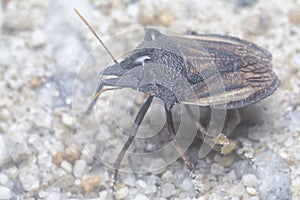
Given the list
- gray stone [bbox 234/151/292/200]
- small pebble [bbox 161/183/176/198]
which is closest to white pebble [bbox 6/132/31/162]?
small pebble [bbox 161/183/176/198]

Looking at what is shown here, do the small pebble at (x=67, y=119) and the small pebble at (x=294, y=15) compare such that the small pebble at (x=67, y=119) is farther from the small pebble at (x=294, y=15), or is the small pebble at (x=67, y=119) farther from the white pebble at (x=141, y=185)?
the small pebble at (x=294, y=15)

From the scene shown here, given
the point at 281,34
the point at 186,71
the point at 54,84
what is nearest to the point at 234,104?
the point at 186,71

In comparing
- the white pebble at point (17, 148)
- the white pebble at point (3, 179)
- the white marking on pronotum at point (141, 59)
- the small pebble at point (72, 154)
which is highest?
the white pebble at point (17, 148)

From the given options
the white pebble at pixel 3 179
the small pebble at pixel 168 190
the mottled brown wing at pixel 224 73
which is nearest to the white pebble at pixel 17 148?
the white pebble at pixel 3 179

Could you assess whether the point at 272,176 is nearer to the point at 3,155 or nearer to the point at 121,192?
the point at 121,192

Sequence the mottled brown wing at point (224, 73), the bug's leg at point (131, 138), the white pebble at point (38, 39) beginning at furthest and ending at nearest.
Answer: the white pebble at point (38, 39)
the bug's leg at point (131, 138)
the mottled brown wing at point (224, 73)

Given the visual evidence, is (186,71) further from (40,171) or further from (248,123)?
(40,171)
